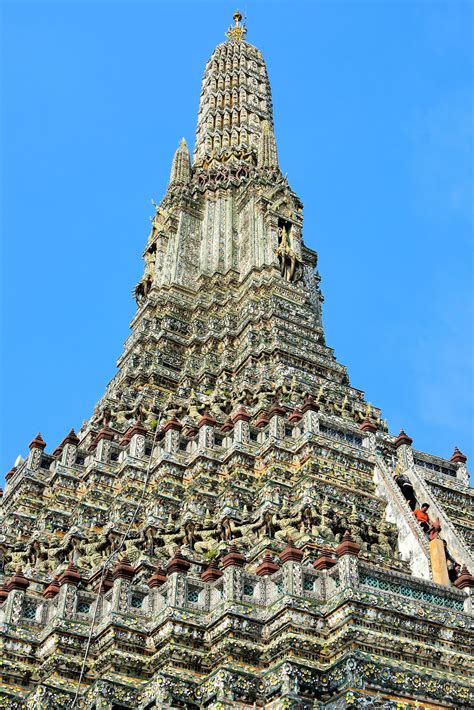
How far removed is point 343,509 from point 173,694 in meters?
8.99

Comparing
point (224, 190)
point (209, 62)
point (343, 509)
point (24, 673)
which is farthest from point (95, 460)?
point (209, 62)

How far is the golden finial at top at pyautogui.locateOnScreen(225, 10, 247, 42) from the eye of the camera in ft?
238

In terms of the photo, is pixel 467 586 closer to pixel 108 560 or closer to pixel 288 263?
pixel 108 560

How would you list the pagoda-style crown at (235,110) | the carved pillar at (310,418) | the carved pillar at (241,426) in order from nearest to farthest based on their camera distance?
the carved pillar at (310,418)
the carved pillar at (241,426)
the pagoda-style crown at (235,110)

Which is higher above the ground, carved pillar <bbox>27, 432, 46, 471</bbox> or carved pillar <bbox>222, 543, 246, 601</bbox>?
carved pillar <bbox>27, 432, 46, 471</bbox>

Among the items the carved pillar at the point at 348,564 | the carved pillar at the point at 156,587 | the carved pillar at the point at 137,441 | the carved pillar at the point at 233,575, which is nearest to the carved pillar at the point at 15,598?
the carved pillar at the point at 156,587

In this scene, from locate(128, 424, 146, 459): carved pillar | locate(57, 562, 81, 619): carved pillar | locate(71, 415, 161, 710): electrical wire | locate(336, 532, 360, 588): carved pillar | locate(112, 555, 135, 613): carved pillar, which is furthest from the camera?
locate(128, 424, 146, 459): carved pillar

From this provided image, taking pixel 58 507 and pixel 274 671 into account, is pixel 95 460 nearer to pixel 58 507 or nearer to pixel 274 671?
pixel 58 507

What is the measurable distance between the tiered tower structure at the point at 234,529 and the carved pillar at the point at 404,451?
0.08 m

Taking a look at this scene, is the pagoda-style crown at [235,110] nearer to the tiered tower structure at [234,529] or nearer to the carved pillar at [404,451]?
the tiered tower structure at [234,529]

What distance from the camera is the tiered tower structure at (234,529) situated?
20.1m

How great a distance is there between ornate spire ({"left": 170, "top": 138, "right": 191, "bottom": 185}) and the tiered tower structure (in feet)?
22.2

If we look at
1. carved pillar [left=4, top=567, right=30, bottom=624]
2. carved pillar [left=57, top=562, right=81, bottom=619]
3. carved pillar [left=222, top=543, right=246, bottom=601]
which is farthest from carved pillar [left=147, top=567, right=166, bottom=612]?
carved pillar [left=4, top=567, right=30, bottom=624]

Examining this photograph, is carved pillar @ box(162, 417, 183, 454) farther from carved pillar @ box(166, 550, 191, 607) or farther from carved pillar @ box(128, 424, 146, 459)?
carved pillar @ box(166, 550, 191, 607)
